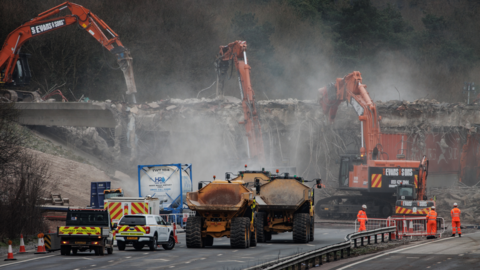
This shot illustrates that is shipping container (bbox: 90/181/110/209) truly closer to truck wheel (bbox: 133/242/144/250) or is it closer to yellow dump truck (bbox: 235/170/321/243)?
truck wheel (bbox: 133/242/144/250)

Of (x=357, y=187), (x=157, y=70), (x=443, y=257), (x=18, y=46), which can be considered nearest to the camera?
(x=443, y=257)

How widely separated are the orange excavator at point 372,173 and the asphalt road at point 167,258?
32.6 ft

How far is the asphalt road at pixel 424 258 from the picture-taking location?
15.2 metres

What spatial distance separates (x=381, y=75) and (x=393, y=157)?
116 feet

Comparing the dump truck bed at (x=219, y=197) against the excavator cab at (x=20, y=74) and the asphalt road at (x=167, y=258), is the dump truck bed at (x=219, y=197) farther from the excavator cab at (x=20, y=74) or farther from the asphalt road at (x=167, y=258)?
the excavator cab at (x=20, y=74)

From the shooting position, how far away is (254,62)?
7162cm

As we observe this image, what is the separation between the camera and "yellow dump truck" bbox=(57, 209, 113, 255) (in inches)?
712

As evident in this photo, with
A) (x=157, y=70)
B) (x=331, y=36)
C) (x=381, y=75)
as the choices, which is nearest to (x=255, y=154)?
(x=157, y=70)

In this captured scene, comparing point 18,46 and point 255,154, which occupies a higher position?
point 18,46

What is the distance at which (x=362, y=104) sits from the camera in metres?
31.0

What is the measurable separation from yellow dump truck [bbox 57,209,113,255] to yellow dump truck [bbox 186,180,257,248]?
2770mm

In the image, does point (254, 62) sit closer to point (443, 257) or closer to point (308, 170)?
point (308, 170)

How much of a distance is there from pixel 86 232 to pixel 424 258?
32.0 ft

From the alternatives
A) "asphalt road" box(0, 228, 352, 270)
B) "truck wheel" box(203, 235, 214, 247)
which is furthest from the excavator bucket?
"truck wheel" box(203, 235, 214, 247)
